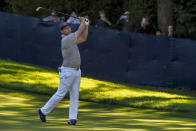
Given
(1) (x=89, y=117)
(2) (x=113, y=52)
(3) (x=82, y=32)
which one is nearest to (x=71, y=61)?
(3) (x=82, y=32)

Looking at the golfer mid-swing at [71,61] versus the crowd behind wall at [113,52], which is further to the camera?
the crowd behind wall at [113,52]

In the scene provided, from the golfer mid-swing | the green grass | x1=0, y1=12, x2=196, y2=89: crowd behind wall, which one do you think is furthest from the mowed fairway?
x1=0, y1=12, x2=196, y2=89: crowd behind wall

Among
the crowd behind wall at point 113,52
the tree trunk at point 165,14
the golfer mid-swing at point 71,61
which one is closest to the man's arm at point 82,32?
the golfer mid-swing at point 71,61

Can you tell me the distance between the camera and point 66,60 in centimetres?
1186

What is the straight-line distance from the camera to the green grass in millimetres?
16484

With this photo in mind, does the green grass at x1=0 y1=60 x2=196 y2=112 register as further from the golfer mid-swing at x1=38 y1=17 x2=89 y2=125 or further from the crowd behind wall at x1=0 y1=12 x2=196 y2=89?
the golfer mid-swing at x1=38 y1=17 x2=89 y2=125

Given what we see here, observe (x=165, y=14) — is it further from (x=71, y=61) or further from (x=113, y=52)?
(x=71, y=61)

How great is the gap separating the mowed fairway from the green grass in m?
0.82

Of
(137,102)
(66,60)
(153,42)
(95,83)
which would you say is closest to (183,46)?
(153,42)

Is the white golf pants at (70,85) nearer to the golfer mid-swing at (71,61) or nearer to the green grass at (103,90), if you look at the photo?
the golfer mid-swing at (71,61)

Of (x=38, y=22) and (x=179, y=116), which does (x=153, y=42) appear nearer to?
(x=38, y=22)

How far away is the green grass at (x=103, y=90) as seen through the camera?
1648 centimetres

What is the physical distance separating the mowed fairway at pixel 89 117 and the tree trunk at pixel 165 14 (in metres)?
12.2

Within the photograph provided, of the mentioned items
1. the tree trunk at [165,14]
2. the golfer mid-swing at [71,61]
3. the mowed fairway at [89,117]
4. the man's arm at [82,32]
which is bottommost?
the mowed fairway at [89,117]
